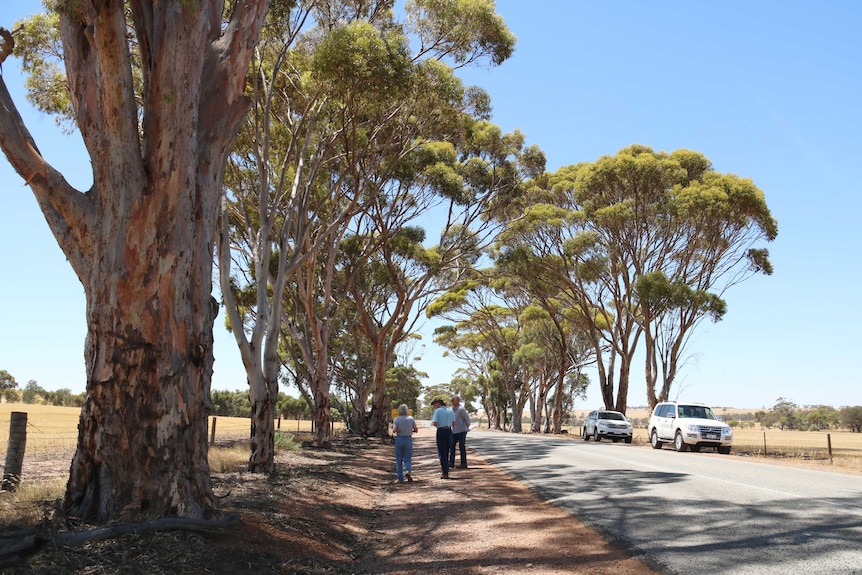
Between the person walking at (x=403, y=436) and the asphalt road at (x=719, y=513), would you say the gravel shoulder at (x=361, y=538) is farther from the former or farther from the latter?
the person walking at (x=403, y=436)

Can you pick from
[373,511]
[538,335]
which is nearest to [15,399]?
[538,335]

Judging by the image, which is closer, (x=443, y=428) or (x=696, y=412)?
(x=443, y=428)

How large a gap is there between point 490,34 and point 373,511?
40.1ft

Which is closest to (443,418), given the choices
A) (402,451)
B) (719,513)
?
(402,451)

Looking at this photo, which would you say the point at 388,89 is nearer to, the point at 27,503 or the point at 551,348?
the point at 27,503

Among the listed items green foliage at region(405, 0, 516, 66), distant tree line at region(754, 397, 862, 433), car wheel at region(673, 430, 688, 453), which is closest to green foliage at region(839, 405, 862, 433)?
distant tree line at region(754, 397, 862, 433)

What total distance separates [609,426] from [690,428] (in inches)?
333

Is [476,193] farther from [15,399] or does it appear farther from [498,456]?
[15,399]

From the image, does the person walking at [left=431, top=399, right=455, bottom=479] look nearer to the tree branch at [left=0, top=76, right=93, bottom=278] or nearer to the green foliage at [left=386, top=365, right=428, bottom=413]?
the tree branch at [left=0, top=76, right=93, bottom=278]

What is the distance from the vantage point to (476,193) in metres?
28.5

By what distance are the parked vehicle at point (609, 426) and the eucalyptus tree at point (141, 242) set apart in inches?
1094

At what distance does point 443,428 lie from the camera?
14.7 m

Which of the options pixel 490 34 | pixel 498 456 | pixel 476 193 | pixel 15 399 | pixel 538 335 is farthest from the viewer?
pixel 15 399

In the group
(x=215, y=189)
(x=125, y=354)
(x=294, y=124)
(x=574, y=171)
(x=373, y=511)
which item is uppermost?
(x=574, y=171)
